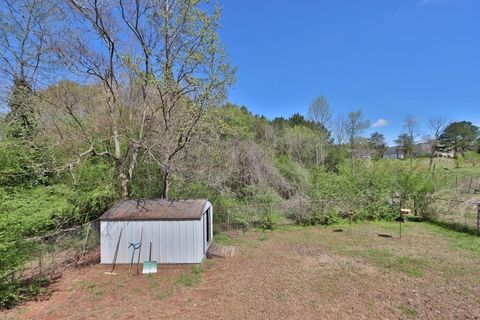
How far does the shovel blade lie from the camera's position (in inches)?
279

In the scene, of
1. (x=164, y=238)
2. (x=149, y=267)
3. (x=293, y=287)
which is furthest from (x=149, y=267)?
(x=293, y=287)

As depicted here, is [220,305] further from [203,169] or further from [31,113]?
[31,113]

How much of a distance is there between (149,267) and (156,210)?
4.70 ft

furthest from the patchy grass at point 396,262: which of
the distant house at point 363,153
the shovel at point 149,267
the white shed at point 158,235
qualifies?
the distant house at point 363,153

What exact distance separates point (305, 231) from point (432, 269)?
4962 millimetres

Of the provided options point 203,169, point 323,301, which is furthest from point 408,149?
point 323,301

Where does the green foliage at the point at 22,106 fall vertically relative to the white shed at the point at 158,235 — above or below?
above

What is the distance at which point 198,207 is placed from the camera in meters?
7.94

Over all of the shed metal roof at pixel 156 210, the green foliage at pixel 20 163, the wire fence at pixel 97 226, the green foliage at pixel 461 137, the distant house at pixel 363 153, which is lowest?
the wire fence at pixel 97 226

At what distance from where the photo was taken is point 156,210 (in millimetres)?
7789

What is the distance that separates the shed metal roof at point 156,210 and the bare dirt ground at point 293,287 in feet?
4.19

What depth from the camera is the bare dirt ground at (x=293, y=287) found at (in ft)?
16.4

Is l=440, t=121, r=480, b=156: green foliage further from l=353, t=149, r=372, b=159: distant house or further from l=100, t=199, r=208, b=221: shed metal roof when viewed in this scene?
l=100, t=199, r=208, b=221: shed metal roof

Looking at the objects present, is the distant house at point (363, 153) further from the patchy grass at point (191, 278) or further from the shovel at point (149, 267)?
the shovel at point (149, 267)
